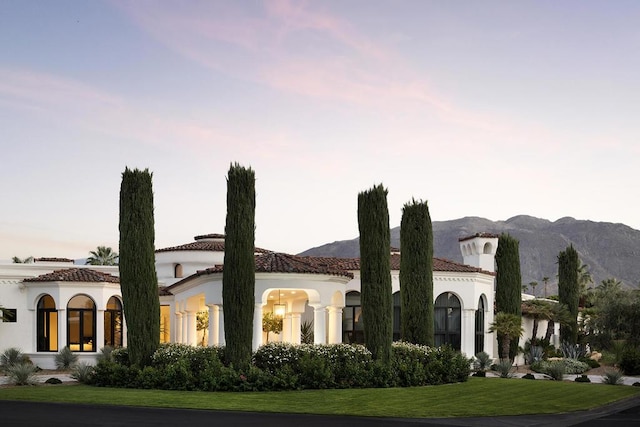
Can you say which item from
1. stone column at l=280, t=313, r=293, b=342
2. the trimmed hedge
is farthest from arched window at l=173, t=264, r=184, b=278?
the trimmed hedge

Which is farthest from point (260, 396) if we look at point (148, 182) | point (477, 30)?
point (477, 30)

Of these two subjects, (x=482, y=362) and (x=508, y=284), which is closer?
(x=482, y=362)

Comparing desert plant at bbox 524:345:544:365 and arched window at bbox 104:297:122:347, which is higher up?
arched window at bbox 104:297:122:347

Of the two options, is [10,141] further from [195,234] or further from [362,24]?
[195,234]

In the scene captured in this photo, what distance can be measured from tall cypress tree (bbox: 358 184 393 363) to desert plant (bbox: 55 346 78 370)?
15.9 meters

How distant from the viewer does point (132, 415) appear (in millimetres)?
20672

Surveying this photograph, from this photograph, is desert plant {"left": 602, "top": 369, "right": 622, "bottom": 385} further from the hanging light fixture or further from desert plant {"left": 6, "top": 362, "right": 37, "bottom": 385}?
desert plant {"left": 6, "top": 362, "right": 37, "bottom": 385}

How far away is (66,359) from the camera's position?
1548 inches

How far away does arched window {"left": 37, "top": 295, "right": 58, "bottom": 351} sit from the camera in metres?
42.1

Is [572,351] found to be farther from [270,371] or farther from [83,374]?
[83,374]

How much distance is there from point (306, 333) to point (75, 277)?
12003 mm

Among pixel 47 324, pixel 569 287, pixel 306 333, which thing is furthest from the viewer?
pixel 569 287

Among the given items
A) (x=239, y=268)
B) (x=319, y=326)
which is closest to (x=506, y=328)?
(x=319, y=326)

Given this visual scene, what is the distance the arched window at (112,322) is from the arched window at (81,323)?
1.03 m
